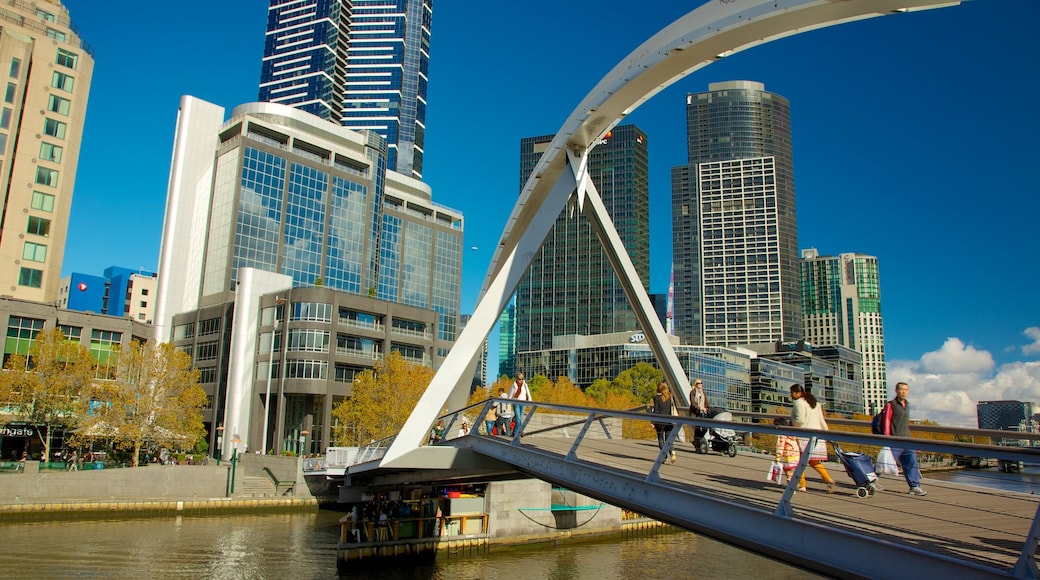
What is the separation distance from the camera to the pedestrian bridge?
7047 mm

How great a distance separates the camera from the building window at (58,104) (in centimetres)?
6488

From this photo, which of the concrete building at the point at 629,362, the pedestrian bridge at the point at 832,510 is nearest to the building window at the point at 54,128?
the pedestrian bridge at the point at 832,510

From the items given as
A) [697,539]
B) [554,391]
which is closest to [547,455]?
[697,539]

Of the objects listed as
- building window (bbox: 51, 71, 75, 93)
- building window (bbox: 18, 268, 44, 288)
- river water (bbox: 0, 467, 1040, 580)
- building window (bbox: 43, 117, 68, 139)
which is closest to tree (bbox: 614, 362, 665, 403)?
river water (bbox: 0, 467, 1040, 580)

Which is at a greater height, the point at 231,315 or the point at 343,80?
the point at 343,80

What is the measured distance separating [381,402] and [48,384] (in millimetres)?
24085

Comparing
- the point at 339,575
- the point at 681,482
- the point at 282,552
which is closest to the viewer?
the point at 681,482

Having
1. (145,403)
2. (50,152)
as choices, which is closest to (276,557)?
(145,403)

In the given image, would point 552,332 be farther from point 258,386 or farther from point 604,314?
point 258,386

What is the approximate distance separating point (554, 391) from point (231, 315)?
3590 centimetres

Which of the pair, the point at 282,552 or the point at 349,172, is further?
the point at 349,172

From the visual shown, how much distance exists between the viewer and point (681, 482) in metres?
10.9

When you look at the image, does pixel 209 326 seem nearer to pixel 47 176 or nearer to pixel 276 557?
pixel 47 176

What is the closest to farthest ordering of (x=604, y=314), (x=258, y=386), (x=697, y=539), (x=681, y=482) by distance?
1. (x=681, y=482)
2. (x=697, y=539)
3. (x=258, y=386)
4. (x=604, y=314)
